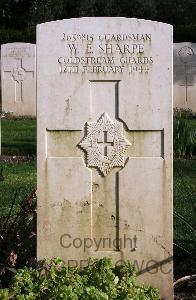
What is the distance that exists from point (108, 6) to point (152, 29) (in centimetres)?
2035

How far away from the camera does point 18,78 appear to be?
635 inches

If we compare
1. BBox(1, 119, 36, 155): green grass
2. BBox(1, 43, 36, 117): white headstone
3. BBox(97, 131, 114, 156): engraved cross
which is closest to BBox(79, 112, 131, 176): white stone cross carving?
BBox(97, 131, 114, 156): engraved cross

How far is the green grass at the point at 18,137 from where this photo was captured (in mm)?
10828

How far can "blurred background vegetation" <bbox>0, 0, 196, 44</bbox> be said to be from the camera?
79.6 ft

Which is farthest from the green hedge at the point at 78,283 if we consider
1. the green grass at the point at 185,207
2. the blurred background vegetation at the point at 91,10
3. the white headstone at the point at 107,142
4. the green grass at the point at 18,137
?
the blurred background vegetation at the point at 91,10

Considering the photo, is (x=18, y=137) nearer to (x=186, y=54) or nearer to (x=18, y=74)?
(x=18, y=74)

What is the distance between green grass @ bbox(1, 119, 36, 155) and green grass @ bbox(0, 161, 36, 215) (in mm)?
932

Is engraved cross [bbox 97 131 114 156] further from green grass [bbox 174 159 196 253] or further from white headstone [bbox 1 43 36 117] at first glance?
white headstone [bbox 1 43 36 117]

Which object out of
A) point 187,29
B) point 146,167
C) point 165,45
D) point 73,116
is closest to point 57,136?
point 73,116

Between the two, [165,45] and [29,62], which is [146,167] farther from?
[29,62]

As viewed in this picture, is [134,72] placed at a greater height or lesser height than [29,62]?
lesser

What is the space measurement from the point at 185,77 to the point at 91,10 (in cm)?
904

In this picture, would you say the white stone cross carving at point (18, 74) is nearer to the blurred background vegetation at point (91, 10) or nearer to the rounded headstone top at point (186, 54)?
the rounded headstone top at point (186, 54)

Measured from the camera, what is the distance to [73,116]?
13.7 feet
